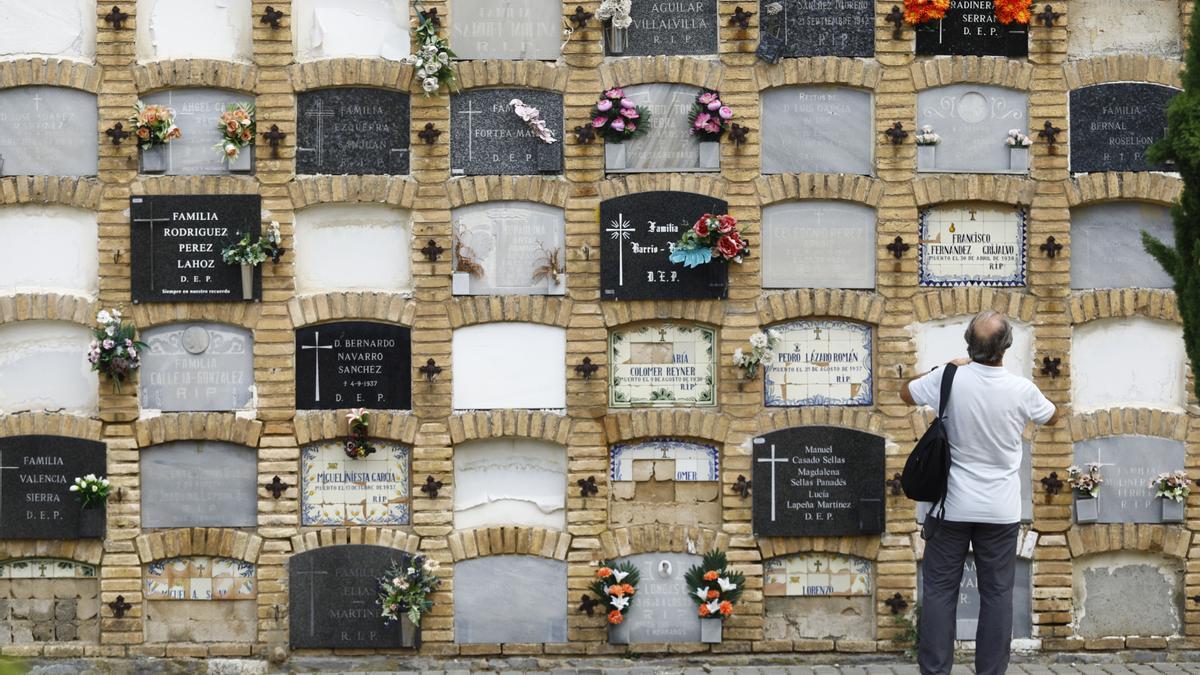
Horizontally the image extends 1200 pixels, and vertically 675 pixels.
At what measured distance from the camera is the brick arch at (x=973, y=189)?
8.63 metres

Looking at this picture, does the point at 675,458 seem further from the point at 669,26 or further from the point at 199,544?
the point at 199,544

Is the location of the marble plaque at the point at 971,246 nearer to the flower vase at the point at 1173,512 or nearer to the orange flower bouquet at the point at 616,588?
the flower vase at the point at 1173,512

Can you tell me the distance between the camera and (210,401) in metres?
8.60

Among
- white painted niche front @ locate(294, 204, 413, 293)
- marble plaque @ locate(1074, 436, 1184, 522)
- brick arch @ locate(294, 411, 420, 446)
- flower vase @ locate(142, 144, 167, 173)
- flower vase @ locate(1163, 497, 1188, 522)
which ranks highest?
flower vase @ locate(142, 144, 167, 173)

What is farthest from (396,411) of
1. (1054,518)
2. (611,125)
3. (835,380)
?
(1054,518)

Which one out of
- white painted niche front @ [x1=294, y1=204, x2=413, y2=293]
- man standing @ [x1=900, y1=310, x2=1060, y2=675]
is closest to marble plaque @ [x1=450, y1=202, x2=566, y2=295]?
white painted niche front @ [x1=294, y1=204, x2=413, y2=293]

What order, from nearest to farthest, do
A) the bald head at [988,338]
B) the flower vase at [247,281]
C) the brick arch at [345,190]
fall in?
1. the bald head at [988,338]
2. the flower vase at [247,281]
3. the brick arch at [345,190]

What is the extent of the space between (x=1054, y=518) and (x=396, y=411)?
426 cm

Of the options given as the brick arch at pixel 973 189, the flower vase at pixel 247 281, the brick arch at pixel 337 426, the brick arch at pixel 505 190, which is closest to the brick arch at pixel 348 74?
the brick arch at pixel 505 190

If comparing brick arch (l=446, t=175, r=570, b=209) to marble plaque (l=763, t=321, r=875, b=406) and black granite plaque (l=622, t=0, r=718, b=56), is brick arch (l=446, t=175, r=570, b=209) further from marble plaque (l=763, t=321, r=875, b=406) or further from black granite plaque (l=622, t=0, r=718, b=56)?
marble plaque (l=763, t=321, r=875, b=406)

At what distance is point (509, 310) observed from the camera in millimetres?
8586

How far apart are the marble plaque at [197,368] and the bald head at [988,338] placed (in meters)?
4.48

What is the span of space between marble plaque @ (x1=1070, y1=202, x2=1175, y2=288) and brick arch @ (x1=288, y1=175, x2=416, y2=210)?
431 centimetres

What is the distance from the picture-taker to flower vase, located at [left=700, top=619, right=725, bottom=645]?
8547 mm
